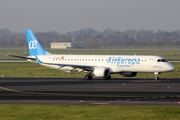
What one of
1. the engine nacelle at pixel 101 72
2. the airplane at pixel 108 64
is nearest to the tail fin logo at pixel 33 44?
the airplane at pixel 108 64

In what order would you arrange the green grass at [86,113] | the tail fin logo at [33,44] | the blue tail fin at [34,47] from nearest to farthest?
1. the green grass at [86,113]
2. the blue tail fin at [34,47]
3. the tail fin logo at [33,44]

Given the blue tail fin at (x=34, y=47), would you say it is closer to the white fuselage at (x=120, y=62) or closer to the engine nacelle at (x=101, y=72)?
the white fuselage at (x=120, y=62)

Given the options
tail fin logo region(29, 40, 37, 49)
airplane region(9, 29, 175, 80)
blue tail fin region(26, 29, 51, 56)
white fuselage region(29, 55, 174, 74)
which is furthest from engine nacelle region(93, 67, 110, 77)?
tail fin logo region(29, 40, 37, 49)

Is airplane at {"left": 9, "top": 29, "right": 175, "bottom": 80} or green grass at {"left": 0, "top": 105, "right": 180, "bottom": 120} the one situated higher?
airplane at {"left": 9, "top": 29, "right": 175, "bottom": 80}

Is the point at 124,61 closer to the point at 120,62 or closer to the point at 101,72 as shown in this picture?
the point at 120,62

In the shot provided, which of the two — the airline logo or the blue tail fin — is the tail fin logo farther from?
the airline logo

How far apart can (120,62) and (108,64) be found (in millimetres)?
2041

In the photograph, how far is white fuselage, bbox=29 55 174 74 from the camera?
47.5m

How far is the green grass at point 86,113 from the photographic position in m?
17.9

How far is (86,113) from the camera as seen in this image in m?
19.2

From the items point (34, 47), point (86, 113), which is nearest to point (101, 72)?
point (34, 47)

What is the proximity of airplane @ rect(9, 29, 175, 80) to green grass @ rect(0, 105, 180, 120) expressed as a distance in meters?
26.7

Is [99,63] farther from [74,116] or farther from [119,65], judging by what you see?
[74,116]

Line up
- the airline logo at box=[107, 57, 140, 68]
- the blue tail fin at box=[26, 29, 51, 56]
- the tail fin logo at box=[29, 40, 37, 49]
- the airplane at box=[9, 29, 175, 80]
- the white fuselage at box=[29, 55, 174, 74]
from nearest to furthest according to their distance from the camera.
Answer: the white fuselage at box=[29, 55, 174, 74] → the airplane at box=[9, 29, 175, 80] → the airline logo at box=[107, 57, 140, 68] → the blue tail fin at box=[26, 29, 51, 56] → the tail fin logo at box=[29, 40, 37, 49]
